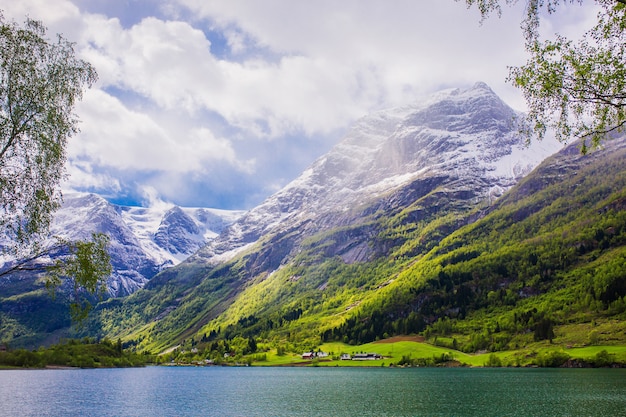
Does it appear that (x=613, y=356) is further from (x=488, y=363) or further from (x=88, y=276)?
(x=88, y=276)

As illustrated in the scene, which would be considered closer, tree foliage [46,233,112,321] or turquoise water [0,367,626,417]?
tree foliage [46,233,112,321]

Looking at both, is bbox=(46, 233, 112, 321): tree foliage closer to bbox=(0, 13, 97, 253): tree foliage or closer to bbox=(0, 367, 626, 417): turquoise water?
bbox=(0, 13, 97, 253): tree foliage

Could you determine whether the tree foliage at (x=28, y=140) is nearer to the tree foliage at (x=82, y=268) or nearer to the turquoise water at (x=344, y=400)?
the tree foliage at (x=82, y=268)

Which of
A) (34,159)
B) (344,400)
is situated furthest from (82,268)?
(344,400)

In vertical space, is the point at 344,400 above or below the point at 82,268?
below

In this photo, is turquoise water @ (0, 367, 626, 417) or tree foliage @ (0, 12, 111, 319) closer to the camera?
tree foliage @ (0, 12, 111, 319)

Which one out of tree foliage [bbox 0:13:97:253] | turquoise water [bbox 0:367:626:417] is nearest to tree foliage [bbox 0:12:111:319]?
tree foliage [bbox 0:13:97:253]

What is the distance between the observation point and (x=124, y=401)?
306 feet

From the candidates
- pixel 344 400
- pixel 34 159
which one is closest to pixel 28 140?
pixel 34 159

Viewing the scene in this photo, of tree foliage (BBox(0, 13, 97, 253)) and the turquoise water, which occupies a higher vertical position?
tree foliage (BBox(0, 13, 97, 253))

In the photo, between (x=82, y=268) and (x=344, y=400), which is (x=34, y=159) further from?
(x=344, y=400)

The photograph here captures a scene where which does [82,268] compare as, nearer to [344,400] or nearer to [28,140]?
[28,140]

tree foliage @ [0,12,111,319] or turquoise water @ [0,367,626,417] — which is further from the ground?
tree foliage @ [0,12,111,319]

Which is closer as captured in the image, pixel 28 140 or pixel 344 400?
pixel 28 140
